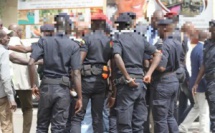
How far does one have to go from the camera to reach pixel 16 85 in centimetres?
741

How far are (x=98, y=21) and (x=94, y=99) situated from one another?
112cm

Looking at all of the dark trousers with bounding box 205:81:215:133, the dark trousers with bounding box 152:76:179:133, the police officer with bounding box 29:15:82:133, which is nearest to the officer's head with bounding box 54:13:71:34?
the police officer with bounding box 29:15:82:133

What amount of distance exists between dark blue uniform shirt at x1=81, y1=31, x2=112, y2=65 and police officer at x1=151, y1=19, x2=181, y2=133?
2.66 ft

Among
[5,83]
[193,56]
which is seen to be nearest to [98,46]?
[5,83]

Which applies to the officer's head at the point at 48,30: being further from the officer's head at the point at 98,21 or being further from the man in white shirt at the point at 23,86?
the man in white shirt at the point at 23,86

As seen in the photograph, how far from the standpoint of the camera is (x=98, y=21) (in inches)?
257

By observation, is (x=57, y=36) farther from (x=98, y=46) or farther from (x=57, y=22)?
(x=98, y=46)

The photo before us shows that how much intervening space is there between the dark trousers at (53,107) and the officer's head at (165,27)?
1.78 m

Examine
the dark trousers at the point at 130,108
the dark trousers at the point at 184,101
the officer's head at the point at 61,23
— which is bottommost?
the dark trousers at the point at 184,101

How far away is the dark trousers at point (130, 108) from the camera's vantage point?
6.20 m

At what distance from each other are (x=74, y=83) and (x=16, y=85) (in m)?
1.77

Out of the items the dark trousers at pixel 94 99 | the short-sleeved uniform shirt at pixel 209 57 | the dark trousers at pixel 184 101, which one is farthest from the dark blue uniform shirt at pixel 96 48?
the dark trousers at pixel 184 101

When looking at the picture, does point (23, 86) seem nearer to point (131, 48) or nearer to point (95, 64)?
point (95, 64)

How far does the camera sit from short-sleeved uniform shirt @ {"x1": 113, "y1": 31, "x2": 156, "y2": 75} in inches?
244
